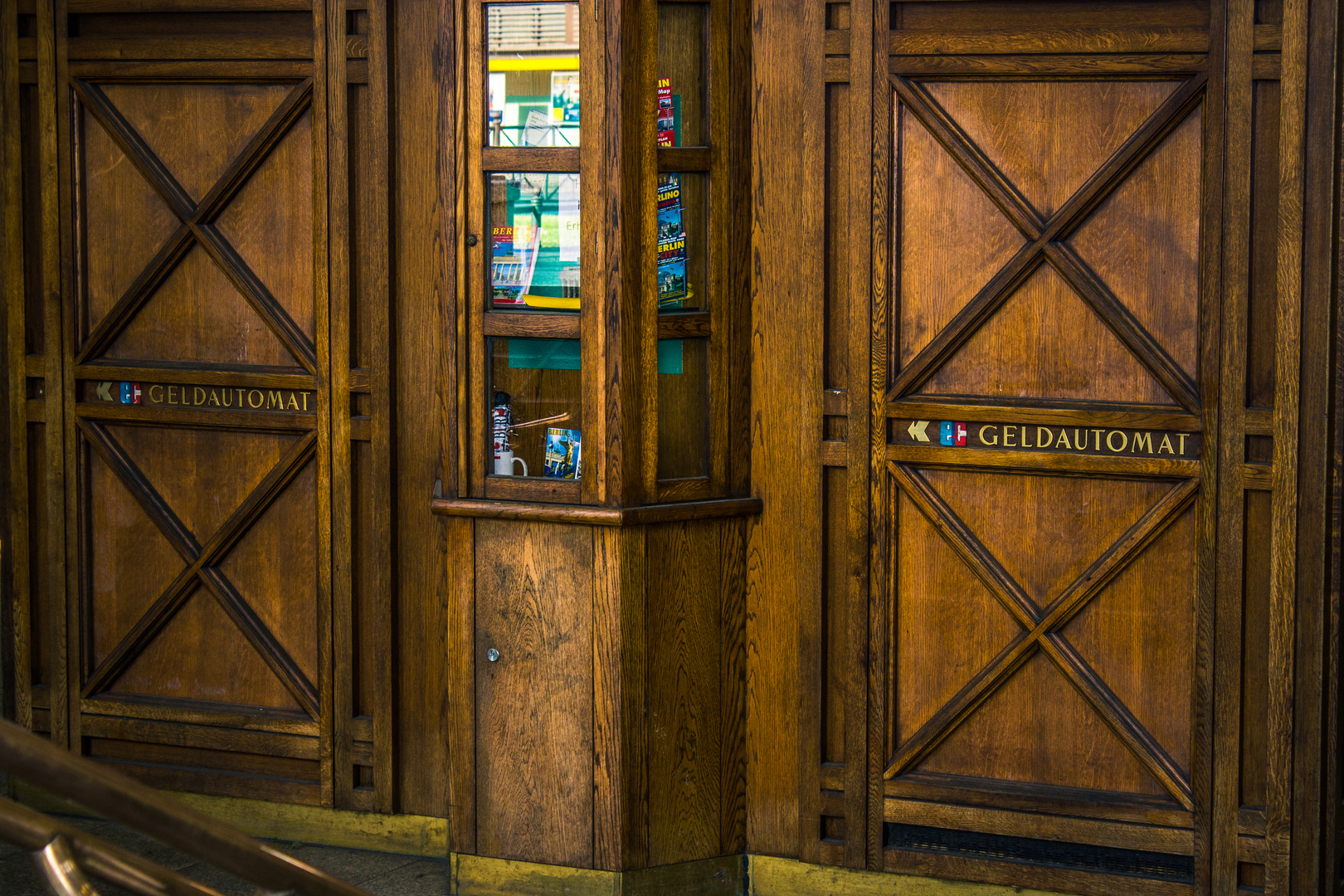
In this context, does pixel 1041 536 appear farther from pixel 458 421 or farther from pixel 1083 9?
pixel 458 421

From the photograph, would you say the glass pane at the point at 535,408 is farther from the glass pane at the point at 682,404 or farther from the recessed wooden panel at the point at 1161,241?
the recessed wooden panel at the point at 1161,241

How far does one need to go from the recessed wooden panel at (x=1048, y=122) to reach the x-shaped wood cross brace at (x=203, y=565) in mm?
2288

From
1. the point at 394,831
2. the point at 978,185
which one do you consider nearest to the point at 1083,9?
the point at 978,185

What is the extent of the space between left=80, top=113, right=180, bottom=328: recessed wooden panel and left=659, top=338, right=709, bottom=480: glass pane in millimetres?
1778

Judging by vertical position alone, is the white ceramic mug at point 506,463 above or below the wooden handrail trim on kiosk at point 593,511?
above

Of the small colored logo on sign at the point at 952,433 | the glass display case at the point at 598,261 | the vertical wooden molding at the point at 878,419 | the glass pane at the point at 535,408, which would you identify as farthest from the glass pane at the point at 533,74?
the small colored logo on sign at the point at 952,433

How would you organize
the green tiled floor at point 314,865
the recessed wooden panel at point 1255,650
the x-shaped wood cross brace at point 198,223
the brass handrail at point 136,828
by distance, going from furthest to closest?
the x-shaped wood cross brace at point 198,223 → the green tiled floor at point 314,865 → the recessed wooden panel at point 1255,650 → the brass handrail at point 136,828

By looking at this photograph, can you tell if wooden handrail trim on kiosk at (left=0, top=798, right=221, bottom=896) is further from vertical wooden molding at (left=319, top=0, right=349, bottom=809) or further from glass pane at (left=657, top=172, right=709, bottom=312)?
vertical wooden molding at (left=319, top=0, right=349, bottom=809)

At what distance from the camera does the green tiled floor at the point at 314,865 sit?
4289 millimetres

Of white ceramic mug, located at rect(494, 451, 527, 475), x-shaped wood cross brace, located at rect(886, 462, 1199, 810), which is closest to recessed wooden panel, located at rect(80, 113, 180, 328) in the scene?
white ceramic mug, located at rect(494, 451, 527, 475)

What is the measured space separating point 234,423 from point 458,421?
94 cm

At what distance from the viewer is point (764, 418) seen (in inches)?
167

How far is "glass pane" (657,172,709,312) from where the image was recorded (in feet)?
13.4

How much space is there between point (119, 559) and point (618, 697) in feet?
6.27
